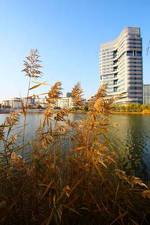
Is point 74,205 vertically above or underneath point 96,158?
underneath

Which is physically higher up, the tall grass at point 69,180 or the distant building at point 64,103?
the distant building at point 64,103

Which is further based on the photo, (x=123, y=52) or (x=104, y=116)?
(x=123, y=52)

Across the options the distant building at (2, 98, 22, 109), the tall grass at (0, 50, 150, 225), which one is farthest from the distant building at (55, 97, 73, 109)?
the distant building at (2, 98, 22, 109)

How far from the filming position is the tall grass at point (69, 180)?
4.68m

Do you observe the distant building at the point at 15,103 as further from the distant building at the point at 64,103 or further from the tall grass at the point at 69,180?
the distant building at the point at 64,103

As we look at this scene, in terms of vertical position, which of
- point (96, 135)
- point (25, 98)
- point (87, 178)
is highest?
point (25, 98)

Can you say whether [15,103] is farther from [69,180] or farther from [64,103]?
[69,180]

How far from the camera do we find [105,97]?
531 cm

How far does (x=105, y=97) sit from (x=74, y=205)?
81.3 inches

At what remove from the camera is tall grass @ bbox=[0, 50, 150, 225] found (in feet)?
15.4

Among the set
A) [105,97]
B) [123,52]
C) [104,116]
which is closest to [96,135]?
[104,116]

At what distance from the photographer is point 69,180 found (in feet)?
16.5

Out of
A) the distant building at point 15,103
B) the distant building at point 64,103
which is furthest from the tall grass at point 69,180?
the distant building at point 15,103

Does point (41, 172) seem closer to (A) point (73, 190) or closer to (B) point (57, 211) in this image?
(A) point (73, 190)
